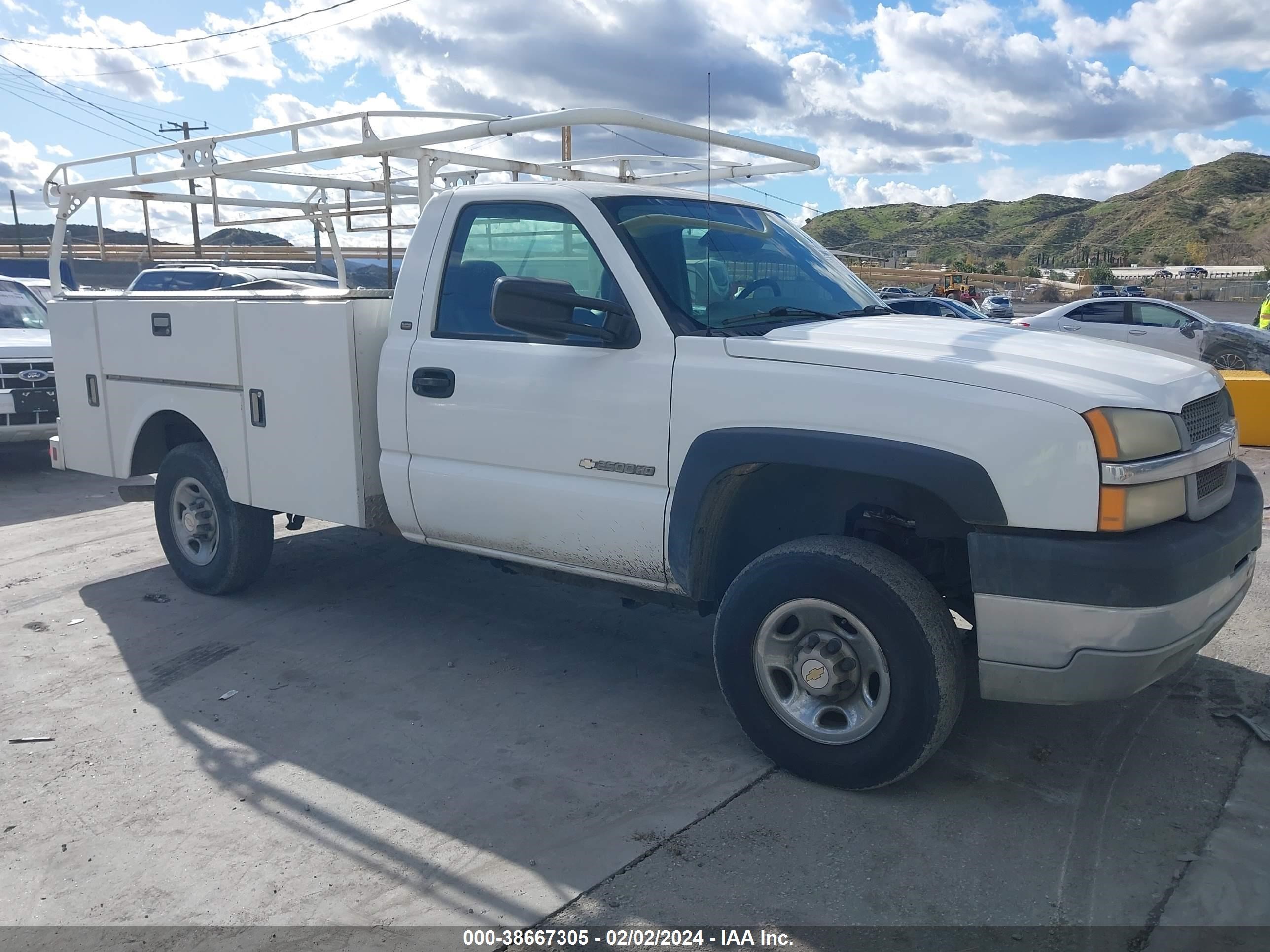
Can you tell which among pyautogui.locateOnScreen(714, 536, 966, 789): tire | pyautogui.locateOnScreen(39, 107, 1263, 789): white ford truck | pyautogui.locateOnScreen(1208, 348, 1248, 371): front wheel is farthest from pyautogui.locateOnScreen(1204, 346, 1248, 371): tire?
pyautogui.locateOnScreen(714, 536, 966, 789): tire

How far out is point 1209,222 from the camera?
99.9 metres

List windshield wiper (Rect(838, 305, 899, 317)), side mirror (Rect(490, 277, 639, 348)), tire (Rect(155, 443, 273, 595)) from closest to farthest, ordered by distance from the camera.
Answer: side mirror (Rect(490, 277, 639, 348))
windshield wiper (Rect(838, 305, 899, 317))
tire (Rect(155, 443, 273, 595))

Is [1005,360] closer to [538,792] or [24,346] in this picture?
[538,792]

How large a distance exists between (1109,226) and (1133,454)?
12812 centimetres

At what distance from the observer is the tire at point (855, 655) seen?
330cm

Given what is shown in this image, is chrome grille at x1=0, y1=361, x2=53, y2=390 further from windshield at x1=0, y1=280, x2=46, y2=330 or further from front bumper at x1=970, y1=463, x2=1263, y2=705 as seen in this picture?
front bumper at x1=970, y1=463, x2=1263, y2=705

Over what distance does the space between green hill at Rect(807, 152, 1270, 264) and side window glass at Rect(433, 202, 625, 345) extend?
244 ft

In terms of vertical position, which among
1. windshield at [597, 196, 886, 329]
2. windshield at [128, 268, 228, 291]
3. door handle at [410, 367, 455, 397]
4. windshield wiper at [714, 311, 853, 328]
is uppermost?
windshield at [597, 196, 886, 329]

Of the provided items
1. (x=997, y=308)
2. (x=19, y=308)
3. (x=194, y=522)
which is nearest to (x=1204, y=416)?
(x=194, y=522)

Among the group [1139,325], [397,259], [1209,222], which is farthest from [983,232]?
[397,259]

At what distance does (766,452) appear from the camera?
A: 350 cm

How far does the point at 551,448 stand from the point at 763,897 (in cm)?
190

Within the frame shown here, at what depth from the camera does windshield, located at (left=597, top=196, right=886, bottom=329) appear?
3969 millimetres

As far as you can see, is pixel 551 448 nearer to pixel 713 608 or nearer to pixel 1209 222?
pixel 713 608
